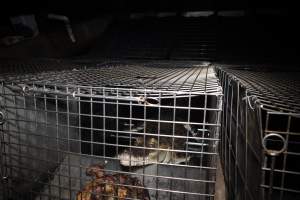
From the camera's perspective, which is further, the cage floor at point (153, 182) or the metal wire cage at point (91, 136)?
the cage floor at point (153, 182)

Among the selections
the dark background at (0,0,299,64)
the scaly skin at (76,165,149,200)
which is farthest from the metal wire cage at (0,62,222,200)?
the dark background at (0,0,299,64)

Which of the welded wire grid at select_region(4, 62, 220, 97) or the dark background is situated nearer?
the welded wire grid at select_region(4, 62, 220, 97)

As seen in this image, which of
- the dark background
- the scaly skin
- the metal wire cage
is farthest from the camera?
the dark background

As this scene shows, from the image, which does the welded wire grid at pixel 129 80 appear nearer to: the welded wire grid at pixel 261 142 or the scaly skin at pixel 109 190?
the welded wire grid at pixel 261 142

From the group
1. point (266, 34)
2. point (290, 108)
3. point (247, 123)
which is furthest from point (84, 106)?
point (266, 34)

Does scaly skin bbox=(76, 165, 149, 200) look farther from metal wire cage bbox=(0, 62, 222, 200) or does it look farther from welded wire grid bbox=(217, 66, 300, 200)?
welded wire grid bbox=(217, 66, 300, 200)

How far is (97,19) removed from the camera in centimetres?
309

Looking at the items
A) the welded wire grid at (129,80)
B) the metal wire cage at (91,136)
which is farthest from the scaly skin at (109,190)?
the welded wire grid at (129,80)

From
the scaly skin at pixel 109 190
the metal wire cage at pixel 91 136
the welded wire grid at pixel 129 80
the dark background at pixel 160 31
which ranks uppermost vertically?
the dark background at pixel 160 31

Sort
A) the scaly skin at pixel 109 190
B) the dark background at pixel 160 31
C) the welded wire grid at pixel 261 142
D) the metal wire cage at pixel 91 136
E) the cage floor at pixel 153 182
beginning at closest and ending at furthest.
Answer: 1. the welded wire grid at pixel 261 142
2. the metal wire cage at pixel 91 136
3. the scaly skin at pixel 109 190
4. the cage floor at pixel 153 182
5. the dark background at pixel 160 31

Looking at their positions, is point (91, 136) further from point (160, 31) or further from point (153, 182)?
point (160, 31)

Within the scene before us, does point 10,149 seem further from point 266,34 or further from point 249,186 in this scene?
point 266,34

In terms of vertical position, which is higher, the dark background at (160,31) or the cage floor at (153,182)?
the dark background at (160,31)

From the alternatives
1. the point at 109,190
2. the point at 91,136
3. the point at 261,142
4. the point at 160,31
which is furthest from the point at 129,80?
the point at 160,31
